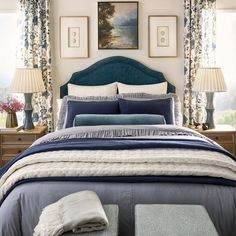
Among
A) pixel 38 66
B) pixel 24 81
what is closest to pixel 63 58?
pixel 38 66

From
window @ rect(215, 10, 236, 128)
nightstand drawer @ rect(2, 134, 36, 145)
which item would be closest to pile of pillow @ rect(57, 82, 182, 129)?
nightstand drawer @ rect(2, 134, 36, 145)

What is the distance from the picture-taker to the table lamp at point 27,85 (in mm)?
4809

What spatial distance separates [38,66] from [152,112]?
156cm

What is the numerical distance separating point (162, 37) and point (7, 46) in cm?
188

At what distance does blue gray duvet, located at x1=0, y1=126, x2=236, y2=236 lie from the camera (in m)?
2.72

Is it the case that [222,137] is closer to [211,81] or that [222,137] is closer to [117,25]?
[211,81]

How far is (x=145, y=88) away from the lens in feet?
16.6

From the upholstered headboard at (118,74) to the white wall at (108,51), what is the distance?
10 cm

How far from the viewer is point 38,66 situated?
521 centimetres

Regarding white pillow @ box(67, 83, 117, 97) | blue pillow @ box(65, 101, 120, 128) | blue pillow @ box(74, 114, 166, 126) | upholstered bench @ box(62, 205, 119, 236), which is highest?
white pillow @ box(67, 83, 117, 97)

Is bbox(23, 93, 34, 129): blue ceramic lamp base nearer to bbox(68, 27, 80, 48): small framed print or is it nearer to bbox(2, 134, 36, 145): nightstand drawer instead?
bbox(2, 134, 36, 145): nightstand drawer

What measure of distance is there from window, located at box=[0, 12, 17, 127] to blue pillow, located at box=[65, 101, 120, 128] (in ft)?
4.00

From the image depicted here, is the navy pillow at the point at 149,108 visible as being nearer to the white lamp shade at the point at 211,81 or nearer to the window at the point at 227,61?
the white lamp shade at the point at 211,81

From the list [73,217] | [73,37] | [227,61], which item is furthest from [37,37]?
[73,217]
